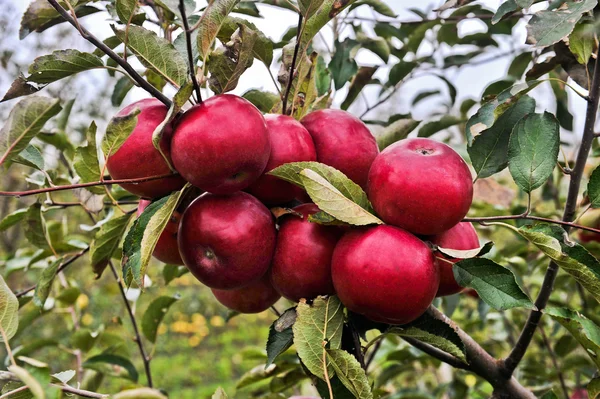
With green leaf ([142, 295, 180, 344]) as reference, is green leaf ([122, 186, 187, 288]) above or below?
above

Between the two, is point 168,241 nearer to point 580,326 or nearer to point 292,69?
point 292,69

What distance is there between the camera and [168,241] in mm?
964

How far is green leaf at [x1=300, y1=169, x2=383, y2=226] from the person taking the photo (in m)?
0.76

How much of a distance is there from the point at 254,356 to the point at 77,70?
1.05 m

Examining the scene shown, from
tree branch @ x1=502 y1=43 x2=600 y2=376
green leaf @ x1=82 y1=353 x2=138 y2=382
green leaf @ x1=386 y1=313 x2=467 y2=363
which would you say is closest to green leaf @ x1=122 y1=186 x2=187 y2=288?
green leaf @ x1=386 y1=313 x2=467 y2=363

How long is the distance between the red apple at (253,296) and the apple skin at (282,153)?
157 mm

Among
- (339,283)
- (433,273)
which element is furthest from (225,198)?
(433,273)

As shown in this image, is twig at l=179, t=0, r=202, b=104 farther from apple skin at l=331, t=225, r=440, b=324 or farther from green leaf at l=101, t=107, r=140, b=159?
apple skin at l=331, t=225, r=440, b=324

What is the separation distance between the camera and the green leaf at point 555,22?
0.81 m

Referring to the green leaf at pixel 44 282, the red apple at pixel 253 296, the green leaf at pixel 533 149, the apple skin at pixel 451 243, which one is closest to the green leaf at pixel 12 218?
the green leaf at pixel 44 282

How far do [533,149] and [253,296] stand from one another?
1.76 feet

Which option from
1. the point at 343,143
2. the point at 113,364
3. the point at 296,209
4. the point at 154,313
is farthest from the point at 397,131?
the point at 113,364

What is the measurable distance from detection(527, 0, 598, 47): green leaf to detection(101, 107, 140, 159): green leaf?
0.59 meters

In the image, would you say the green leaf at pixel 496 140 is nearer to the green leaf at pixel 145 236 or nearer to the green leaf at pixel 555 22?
the green leaf at pixel 555 22
